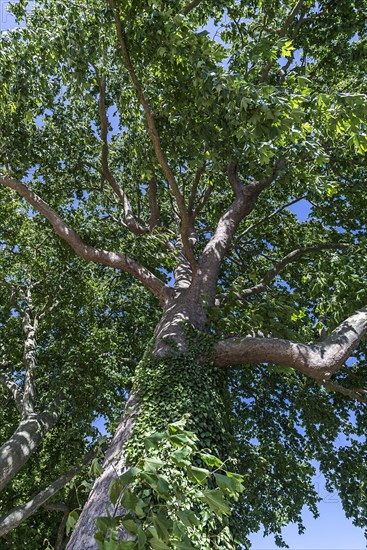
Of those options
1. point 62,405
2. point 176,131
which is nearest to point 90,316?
point 62,405

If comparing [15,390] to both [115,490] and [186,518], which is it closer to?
[115,490]

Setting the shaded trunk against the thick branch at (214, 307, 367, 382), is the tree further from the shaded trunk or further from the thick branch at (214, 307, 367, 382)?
the shaded trunk

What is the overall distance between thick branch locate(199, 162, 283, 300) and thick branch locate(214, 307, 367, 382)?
1422 mm

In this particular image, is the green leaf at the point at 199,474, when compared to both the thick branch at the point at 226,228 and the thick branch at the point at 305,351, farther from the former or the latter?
the thick branch at the point at 226,228

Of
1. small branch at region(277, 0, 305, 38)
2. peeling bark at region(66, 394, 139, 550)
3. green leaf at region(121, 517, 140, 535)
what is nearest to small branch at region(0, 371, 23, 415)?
peeling bark at region(66, 394, 139, 550)

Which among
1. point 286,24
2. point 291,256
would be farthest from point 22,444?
point 286,24

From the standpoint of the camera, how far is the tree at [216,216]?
15.8 ft

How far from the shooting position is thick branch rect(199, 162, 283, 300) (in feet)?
25.6

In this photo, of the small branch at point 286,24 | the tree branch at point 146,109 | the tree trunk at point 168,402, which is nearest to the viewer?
the tree trunk at point 168,402

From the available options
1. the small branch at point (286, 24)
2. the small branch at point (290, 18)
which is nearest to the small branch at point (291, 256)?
the small branch at point (286, 24)

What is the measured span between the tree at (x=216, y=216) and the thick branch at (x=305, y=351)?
0.02 meters

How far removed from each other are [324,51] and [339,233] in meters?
4.63

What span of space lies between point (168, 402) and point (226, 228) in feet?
16.5

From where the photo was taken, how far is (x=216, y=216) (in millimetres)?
12289
